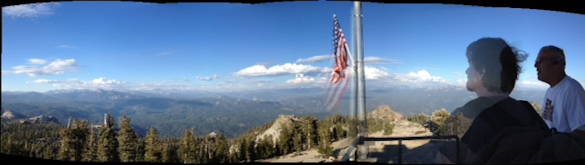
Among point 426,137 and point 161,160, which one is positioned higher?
point 426,137

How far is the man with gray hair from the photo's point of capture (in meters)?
1.89

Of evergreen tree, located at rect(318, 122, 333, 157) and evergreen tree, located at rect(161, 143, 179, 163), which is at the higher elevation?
evergreen tree, located at rect(318, 122, 333, 157)

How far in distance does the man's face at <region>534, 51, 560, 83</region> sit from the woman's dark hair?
1.35 feet

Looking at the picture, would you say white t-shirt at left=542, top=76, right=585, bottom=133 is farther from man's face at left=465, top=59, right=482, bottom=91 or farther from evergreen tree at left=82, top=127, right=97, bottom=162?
evergreen tree at left=82, top=127, right=97, bottom=162

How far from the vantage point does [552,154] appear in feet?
5.58

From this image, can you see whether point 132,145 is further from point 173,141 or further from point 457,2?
point 457,2

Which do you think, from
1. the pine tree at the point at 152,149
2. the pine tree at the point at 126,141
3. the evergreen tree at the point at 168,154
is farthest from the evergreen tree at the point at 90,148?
the evergreen tree at the point at 168,154

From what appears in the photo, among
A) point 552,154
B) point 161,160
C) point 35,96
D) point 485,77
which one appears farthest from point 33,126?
point 552,154

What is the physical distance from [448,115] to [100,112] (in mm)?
2246

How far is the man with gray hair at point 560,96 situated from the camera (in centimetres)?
189

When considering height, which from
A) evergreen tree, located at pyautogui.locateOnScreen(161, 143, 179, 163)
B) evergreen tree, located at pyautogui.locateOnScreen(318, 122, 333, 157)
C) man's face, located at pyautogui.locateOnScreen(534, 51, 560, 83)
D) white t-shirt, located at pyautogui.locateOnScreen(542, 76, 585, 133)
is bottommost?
evergreen tree, located at pyautogui.locateOnScreen(161, 143, 179, 163)

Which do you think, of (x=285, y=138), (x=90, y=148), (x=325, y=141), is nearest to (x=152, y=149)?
(x=90, y=148)

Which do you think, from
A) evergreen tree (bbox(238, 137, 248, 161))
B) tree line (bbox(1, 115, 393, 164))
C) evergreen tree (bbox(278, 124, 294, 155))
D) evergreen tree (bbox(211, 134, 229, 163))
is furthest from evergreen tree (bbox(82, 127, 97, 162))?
evergreen tree (bbox(278, 124, 294, 155))

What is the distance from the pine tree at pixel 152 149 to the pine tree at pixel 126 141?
0.29 ft
